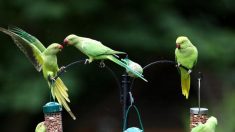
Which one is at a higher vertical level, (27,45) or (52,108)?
(27,45)

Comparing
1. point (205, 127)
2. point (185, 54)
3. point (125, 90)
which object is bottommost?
point (205, 127)

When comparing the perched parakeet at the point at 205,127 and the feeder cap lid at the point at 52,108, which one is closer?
the perched parakeet at the point at 205,127

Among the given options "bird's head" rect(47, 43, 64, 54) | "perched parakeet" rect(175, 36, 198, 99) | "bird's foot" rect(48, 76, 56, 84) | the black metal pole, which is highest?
"bird's head" rect(47, 43, 64, 54)

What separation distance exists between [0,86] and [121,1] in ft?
3.64

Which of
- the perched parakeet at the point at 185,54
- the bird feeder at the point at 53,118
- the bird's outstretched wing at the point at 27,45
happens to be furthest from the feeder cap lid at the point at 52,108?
the perched parakeet at the point at 185,54

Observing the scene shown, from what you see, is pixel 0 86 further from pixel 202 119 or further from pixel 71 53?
pixel 202 119

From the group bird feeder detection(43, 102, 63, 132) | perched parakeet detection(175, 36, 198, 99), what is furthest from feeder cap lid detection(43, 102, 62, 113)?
perched parakeet detection(175, 36, 198, 99)

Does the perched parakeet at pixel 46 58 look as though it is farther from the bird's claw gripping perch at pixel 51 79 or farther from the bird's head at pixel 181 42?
the bird's head at pixel 181 42

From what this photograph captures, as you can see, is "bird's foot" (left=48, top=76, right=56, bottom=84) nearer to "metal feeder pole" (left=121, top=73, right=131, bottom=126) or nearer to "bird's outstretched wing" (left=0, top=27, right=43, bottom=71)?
"bird's outstretched wing" (left=0, top=27, right=43, bottom=71)

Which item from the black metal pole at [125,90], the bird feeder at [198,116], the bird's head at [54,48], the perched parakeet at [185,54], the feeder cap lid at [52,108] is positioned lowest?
the bird feeder at [198,116]

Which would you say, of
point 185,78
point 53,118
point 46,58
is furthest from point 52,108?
point 185,78

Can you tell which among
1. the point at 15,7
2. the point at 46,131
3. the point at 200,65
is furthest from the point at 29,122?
the point at 46,131

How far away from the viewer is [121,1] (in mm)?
3967

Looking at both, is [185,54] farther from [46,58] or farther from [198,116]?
[46,58]
